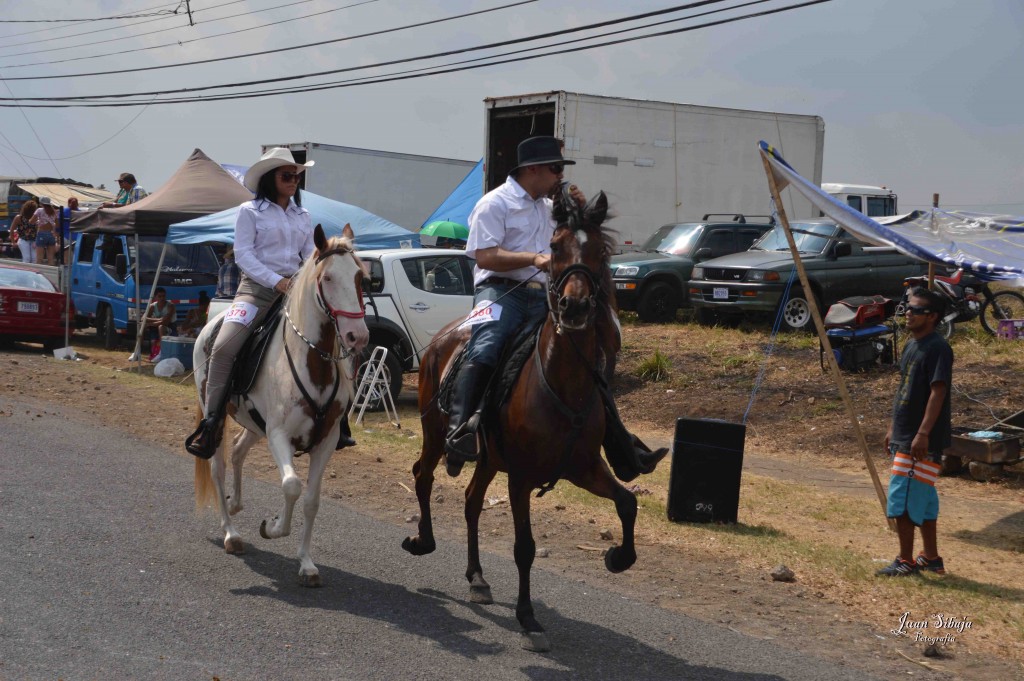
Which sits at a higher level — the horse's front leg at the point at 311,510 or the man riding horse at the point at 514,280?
the man riding horse at the point at 514,280

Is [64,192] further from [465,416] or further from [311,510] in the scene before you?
[465,416]

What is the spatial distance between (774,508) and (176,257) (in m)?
14.5

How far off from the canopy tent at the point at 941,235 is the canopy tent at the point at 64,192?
2853 cm

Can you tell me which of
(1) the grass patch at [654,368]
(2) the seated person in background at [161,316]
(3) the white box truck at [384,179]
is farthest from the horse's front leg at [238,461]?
(3) the white box truck at [384,179]

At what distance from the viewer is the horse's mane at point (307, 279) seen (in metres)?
6.43

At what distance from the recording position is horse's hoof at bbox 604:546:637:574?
566 cm

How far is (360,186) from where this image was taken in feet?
90.3

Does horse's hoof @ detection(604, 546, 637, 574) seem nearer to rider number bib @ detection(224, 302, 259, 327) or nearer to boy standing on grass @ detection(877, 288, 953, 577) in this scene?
boy standing on grass @ detection(877, 288, 953, 577)

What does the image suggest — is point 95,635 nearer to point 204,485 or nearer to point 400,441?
point 204,485

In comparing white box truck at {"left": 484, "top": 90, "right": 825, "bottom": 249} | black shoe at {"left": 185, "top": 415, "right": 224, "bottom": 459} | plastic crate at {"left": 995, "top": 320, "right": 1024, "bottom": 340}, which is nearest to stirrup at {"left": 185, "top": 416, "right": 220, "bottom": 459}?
black shoe at {"left": 185, "top": 415, "right": 224, "bottom": 459}

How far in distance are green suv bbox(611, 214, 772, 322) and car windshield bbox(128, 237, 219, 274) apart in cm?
828

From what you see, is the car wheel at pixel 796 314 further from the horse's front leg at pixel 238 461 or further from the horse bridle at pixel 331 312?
the horse bridle at pixel 331 312

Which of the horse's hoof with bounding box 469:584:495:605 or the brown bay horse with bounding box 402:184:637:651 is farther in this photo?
the horse's hoof with bounding box 469:584:495:605

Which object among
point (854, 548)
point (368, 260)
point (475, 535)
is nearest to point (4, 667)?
point (475, 535)
